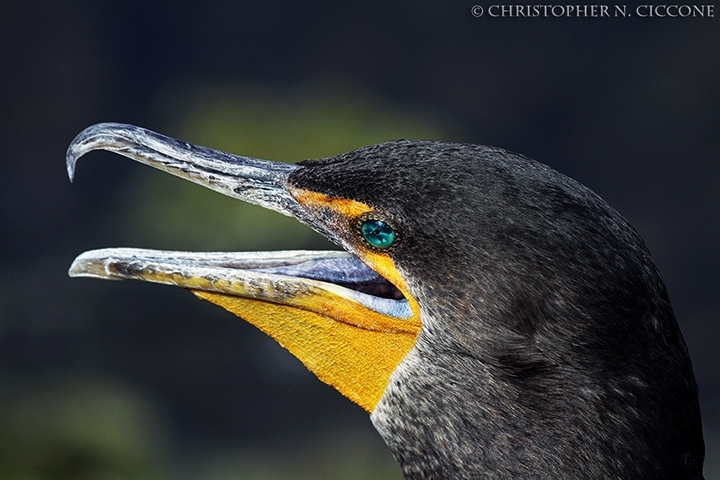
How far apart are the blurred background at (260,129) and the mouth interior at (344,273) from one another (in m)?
4.51

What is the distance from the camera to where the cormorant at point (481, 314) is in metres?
2.03

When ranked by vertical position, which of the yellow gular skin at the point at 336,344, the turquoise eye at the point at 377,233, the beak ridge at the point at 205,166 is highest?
the beak ridge at the point at 205,166

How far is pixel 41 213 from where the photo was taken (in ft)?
25.9

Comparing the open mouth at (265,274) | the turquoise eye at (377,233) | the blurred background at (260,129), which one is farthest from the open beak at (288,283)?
the blurred background at (260,129)

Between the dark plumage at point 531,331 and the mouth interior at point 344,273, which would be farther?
the mouth interior at point 344,273

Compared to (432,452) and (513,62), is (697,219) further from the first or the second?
(432,452)

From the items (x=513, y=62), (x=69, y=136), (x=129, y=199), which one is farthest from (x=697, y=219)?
(x=69, y=136)

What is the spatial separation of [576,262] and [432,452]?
0.55m

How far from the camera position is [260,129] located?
24.6 feet

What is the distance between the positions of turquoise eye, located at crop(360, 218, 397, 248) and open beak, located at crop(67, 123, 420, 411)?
12cm

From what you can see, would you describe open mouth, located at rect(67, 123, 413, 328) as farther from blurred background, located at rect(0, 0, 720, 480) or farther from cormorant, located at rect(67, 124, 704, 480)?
blurred background, located at rect(0, 0, 720, 480)

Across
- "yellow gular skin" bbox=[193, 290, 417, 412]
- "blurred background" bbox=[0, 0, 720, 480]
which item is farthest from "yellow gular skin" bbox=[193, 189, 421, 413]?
"blurred background" bbox=[0, 0, 720, 480]

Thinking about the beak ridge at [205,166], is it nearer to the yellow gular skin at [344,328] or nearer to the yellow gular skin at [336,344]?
the yellow gular skin at [344,328]

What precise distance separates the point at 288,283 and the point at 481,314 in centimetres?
51
